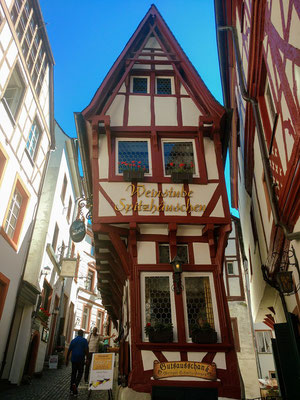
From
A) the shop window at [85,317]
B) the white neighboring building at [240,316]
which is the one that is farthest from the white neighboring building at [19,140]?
the shop window at [85,317]

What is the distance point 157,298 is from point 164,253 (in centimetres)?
128

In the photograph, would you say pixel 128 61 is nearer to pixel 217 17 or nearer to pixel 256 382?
pixel 217 17

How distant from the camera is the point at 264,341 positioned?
21047 mm

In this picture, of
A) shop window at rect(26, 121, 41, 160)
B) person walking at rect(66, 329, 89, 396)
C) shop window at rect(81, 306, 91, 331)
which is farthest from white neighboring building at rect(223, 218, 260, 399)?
shop window at rect(81, 306, 91, 331)

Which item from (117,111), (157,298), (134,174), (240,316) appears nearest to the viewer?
(157,298)

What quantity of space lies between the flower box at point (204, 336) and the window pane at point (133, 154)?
4.69 metres

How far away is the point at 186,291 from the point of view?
8.84 meters

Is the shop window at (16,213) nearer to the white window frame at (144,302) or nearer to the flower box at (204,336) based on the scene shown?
the white window frame at (144,302)

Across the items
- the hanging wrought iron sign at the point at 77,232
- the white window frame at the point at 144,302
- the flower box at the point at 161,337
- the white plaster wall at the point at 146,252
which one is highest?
the hanging wrought iron sign at the point at 77,232

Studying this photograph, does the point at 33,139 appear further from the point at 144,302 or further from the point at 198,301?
the point at 198,301

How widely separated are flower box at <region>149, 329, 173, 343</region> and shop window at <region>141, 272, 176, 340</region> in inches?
14.0

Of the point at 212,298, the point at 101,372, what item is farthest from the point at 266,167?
the point at 101,372

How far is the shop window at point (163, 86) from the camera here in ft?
39.4

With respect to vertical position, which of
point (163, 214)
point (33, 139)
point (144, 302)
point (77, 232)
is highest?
point (33, 139)
